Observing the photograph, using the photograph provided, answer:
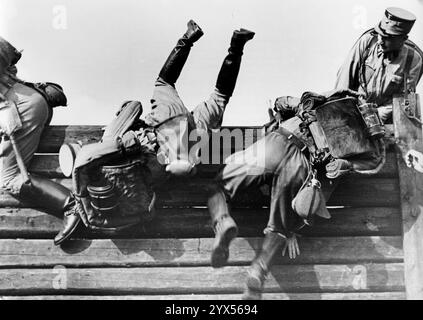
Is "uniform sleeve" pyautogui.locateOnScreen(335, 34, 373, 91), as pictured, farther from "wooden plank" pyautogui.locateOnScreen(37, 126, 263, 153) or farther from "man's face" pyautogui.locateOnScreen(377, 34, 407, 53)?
"wooden plank" pyautogui.locateOnScreen(37, 126, 263, 153)

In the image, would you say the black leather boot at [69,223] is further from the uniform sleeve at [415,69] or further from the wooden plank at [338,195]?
the uniform sleeve at [415,69]

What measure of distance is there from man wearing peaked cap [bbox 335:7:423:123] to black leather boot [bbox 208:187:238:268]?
1.43 metres

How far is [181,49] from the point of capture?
6.21 meters

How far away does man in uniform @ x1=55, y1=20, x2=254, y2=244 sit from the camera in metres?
5.78

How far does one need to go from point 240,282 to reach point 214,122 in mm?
1281

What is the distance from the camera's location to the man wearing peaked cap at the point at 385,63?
246 inches

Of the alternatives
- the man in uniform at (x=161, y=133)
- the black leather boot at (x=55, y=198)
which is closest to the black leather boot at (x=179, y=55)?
the man in uniform at (x=161, y=133)

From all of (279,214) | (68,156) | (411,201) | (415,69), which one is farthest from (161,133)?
(415,69)

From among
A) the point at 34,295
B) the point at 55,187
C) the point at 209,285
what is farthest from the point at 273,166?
the point at 34,295

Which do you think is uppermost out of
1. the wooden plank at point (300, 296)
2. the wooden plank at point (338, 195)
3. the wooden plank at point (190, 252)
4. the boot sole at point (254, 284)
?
the wooden plank at point (338, 195)

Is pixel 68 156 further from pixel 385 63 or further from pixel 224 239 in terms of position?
pixel 385 63

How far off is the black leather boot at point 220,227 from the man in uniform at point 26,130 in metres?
1.15

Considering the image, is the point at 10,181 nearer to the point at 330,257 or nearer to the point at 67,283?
the point at 67,283

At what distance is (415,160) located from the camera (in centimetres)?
609
